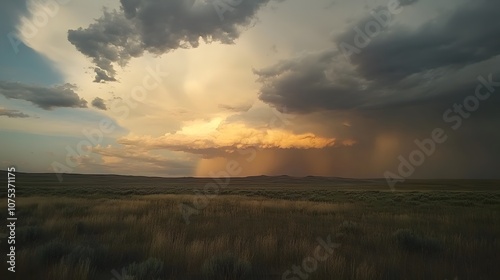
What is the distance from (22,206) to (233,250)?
46.4ft

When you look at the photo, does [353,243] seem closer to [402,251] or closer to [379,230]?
[402,251]

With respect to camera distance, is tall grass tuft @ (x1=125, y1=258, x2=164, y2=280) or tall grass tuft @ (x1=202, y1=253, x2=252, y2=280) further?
tall grass tuft @ (x1=202, y1=253, x2=252, y2=280)

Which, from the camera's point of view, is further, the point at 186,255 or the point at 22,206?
the point at 22,206

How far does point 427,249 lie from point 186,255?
6214 millimetres

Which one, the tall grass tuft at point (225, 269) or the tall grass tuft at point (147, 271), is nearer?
the tall grass tuft at point (147, 271)

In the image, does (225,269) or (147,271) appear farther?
(225,269)

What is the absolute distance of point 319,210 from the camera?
18266mm

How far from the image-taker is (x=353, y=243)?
9117 millimetres

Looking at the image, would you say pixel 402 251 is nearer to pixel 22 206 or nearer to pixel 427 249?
pixel 427 249

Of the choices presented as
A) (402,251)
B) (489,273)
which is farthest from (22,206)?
(489,273)

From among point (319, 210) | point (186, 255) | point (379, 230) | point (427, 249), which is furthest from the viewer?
point (319, 210)

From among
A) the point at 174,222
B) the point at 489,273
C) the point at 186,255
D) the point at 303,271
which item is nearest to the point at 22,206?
the point at 174,222

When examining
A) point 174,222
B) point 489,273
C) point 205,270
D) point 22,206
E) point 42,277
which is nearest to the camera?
point 42,277

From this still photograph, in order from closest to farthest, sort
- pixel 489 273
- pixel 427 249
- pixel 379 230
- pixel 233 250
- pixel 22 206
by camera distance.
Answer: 1. pixel 489 273
2. pixel 233 250
3. pixel 427 249
4. pixel 379 230
5. pixel 22 206
